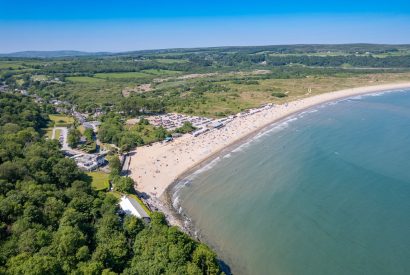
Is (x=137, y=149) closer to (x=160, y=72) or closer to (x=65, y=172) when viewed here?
(x=65, y=172)

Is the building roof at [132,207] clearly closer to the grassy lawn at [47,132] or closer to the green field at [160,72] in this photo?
the grassy lawn at [47,132]

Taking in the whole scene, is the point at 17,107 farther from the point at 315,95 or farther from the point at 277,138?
the point at 315,95

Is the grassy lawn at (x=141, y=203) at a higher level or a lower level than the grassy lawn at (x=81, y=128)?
lower

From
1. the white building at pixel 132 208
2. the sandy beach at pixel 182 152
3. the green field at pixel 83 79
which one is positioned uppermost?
the green field at pixel 83 79

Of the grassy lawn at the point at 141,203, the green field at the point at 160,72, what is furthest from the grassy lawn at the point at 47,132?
the green field at the point at 160,72

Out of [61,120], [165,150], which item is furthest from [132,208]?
[61,120]

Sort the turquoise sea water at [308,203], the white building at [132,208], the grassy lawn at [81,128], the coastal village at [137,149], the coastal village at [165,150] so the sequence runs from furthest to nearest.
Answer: the grassy lawn at [81,128], the coastal village at [165,150], the coastal village at [137,149], the white building at [132,208], the turquoise sea water at [308,203]

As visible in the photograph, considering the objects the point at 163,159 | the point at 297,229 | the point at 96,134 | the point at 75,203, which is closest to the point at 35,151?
the point at 75,203
